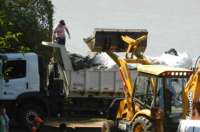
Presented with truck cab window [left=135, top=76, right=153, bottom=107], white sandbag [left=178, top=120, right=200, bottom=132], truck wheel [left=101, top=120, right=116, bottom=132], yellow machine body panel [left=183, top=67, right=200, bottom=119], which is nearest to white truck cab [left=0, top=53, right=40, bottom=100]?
truck wheel [left=101, top=120, right=116, bottom=132]

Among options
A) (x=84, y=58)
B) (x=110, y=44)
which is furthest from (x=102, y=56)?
(x=110, y=44)

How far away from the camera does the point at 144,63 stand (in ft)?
56.0

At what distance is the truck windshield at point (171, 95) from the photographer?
14648 millimetres

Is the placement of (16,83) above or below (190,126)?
above

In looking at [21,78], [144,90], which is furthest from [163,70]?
[21,78]

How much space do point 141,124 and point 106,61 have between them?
1203 cm

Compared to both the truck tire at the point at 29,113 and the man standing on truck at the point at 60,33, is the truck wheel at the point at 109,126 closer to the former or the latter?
the truck tire at the point at 29,113

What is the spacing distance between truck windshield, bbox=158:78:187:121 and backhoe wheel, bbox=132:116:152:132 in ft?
1.63

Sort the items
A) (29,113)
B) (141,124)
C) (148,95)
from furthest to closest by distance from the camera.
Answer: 1. (29,113)
2. (148,95)
3. (141,124)

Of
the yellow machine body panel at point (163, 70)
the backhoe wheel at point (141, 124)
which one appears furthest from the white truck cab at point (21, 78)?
the backhoe wheel at point (141, 124)

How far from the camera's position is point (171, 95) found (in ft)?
48.7

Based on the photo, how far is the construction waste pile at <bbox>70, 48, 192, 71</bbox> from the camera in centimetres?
2607

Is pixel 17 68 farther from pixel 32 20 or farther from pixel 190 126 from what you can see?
pixel 190 126

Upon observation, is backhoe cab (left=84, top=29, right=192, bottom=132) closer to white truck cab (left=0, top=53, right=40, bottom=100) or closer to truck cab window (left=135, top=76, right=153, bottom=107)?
truck cab window (left=135, top=76, right=153, bottom=107)
